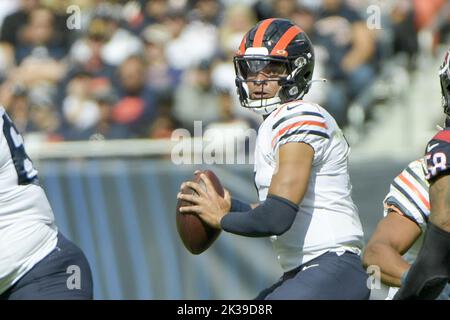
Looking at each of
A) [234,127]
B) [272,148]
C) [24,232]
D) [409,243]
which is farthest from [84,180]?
[409,243]

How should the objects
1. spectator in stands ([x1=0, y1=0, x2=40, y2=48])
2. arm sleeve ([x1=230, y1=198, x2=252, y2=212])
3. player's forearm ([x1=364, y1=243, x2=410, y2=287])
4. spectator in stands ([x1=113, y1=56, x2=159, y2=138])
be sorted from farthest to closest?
spectator in stands ([x1=0, y1=0, x2=40, y2=48]) → spectator in stands ([x1=113, y1=56, x2=159, y2=138]) → arm sleeve ([x1=230, y1=198, x2=252, y2=212]) → player's forearm ([x1=364, y1=243, x2=410, y2=287])

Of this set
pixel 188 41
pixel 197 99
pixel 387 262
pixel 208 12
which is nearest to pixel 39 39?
pixel 188 41

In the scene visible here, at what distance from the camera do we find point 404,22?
32.3 feet

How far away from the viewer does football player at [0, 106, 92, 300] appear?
4.72 metres

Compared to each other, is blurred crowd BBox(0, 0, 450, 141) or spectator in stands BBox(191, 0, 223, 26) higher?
spectator in stands BBox(191, 0, 223, 26)

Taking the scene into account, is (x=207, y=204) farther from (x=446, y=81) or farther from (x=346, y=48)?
(x=346, y=48)

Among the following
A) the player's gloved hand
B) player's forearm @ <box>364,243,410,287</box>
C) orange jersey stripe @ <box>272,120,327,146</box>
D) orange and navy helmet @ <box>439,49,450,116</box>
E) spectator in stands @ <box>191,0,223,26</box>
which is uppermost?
orange and navy helmet @ <box>439,49,450,116</box>

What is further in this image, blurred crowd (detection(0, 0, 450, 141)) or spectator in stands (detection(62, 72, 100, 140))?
spectator in stands (detection(62, 72, 100, 140))

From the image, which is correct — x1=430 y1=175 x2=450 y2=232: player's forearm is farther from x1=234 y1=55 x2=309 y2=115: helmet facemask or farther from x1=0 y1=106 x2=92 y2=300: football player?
x1=0 y1=106 x2=92 y2=300: football player

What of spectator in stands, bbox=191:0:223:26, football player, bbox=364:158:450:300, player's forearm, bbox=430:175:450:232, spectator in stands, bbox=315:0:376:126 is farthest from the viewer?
spectator in stands, bbox=191:0:223:26

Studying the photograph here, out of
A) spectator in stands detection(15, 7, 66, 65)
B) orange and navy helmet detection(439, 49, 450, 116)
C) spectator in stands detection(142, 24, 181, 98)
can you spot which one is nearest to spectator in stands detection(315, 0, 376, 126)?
spectator in stands detection(142, 24, 181, 98)

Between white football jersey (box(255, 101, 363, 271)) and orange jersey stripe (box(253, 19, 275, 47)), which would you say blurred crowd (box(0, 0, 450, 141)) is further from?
white football jersey (box(255, 101, 363, 271))

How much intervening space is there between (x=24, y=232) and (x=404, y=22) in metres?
6.01

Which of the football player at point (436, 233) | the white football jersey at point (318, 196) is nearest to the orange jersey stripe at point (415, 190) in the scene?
the white football jersey at point (318, 196)
